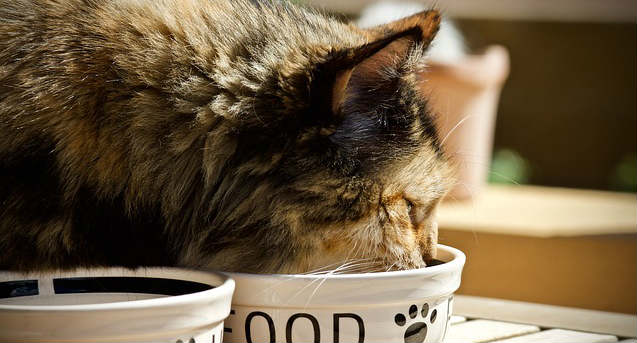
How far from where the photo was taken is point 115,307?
74 cm

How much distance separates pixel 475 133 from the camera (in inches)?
139

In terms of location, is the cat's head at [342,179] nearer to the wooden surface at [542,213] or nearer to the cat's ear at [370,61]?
the cat's ear at [370,61]

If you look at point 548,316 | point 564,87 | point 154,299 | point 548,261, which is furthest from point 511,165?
point 154,299

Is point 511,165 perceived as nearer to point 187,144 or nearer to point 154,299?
point 187,144

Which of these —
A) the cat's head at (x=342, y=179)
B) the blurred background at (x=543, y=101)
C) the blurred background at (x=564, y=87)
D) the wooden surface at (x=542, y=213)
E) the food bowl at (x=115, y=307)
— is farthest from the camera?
the blurred background at (x=564, y=87)

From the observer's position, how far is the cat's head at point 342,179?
101 centimetres

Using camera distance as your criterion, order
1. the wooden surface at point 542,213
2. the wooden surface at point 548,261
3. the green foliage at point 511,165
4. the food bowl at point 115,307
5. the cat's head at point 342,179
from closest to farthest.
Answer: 1. the food bowl at point 115,307
2. the cat's head at point 342,179
3. the wooden surface at point 548,261
4. the wooden surface at point 542,213
5. the green foliage at point 511,165

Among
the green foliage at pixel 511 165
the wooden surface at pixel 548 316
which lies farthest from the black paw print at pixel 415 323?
the green foliage at pixel 511 165

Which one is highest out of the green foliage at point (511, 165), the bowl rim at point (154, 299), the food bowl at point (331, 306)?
the bowl rim at point (154, 299)

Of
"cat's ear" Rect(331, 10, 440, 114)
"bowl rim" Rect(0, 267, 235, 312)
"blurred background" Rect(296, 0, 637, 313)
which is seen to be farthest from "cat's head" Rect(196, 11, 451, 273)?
"blurred background" Rect(296, 0, 637, 313)

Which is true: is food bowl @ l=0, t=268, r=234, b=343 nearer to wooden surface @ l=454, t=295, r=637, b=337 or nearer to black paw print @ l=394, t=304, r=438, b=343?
black paw print @ l=394, t=304, r=438, b=343

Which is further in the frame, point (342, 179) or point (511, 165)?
point (511, 165)

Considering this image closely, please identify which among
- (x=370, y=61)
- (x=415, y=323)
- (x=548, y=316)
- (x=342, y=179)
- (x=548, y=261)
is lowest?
(x=548, y=261)

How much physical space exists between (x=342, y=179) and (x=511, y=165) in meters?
3.73
